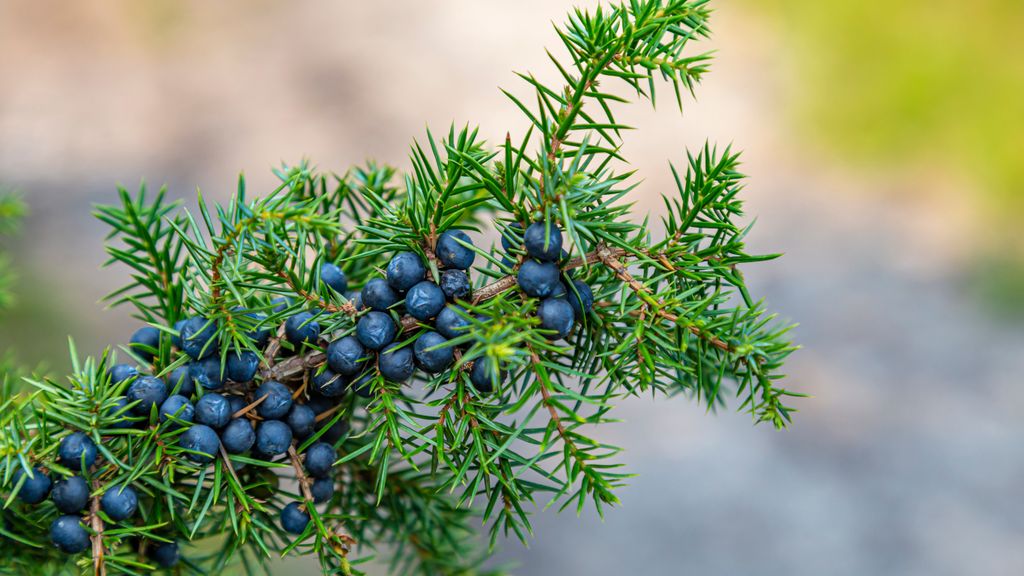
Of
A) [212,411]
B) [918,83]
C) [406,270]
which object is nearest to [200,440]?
[212,411]

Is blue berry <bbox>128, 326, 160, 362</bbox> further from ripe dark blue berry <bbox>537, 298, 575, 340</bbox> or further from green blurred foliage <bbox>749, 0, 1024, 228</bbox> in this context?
green blurred foliage <bbox>749, 0, 1024, 228</bbox>

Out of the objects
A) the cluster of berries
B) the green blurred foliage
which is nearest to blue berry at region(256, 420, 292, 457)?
the cluster of berries

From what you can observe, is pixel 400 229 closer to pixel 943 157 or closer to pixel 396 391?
pixel 396 391

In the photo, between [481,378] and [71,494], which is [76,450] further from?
[481,378]

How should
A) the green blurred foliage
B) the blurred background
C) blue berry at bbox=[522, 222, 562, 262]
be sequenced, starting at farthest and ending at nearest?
the green blurred foliage
the blurred background
blue berry at bbox=[522, 222, 562, 262]

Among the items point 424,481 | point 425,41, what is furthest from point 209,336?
point 425,41
